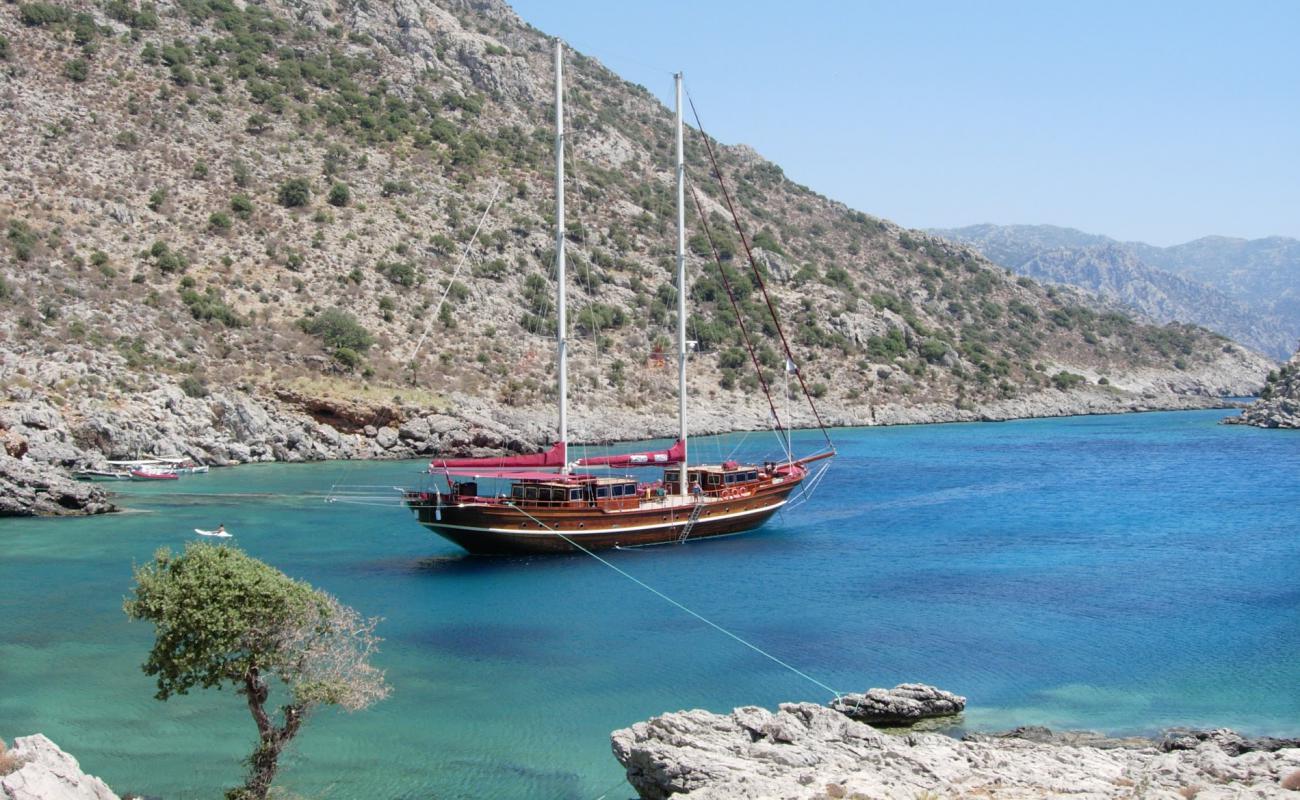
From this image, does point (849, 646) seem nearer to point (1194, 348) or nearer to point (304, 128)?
point (304, 128)

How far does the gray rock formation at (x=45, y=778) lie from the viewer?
12602 mm

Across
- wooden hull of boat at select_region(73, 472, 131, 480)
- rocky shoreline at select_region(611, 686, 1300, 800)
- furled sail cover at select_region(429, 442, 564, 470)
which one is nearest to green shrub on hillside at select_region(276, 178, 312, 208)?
wooden hull of boat at select_region(73, 472, 131, 480)

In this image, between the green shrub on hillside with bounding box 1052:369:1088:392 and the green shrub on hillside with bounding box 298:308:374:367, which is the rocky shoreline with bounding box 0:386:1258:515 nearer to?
the green shrub on hillside with bounding box 298:308:374:367

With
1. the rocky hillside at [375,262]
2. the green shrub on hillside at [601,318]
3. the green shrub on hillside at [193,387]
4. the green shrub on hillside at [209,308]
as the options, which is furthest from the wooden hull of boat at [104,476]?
the green shrub on hillside at [601,318]

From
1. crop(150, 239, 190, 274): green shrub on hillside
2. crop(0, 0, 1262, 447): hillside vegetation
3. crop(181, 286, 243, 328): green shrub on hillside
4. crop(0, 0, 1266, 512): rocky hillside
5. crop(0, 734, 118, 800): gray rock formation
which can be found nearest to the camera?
crop(0, 734, 118, 800): gray rock formation

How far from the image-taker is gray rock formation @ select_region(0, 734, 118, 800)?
496 inches

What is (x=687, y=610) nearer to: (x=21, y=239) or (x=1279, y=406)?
(x=21, y=239)

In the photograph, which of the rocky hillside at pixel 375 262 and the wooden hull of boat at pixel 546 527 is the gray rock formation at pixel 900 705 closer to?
the wooden hull of boat at pixel 546 527

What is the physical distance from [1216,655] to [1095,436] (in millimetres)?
63183

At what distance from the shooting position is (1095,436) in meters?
84.9

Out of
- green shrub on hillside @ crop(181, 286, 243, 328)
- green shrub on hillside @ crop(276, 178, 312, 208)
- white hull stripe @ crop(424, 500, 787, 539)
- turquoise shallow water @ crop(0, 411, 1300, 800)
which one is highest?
green shrub on hillside @ crop(276, 178, 312, 208)

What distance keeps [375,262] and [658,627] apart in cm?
5680

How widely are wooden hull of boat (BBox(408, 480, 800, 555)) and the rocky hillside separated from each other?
251 inches

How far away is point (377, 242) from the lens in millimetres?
81250
